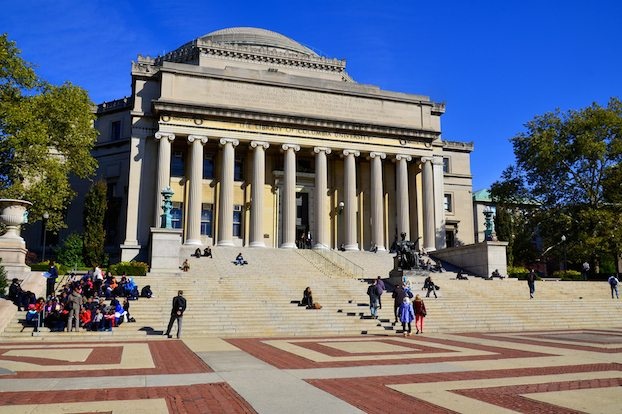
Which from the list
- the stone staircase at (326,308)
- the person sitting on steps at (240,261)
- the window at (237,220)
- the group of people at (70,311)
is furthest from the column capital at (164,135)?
the group of people at (70,311)

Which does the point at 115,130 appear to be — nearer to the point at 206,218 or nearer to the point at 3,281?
the point at 206,218

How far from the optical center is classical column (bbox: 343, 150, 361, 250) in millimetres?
46459

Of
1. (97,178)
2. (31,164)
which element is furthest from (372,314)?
(97,178)

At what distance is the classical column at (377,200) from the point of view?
47.2 metres

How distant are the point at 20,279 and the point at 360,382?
20.4 meters

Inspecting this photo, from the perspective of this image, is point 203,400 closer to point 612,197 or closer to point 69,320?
point 69,320

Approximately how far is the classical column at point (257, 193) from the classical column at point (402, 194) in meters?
12.7

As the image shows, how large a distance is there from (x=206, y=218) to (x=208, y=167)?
4.78 meters

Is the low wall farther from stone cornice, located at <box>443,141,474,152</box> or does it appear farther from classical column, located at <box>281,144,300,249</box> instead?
stone cornice, located at <box>443,141,474,152</box>

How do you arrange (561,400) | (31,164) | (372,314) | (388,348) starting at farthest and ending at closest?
(31,164) < (372,314) < (388,348) < (561,400)

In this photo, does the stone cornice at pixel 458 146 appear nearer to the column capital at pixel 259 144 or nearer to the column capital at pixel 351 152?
the column capital at pixel 351 152

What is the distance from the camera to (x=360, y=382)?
370 inches

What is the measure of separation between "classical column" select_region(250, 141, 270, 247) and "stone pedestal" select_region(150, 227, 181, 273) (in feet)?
36.2

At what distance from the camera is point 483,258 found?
37.4 meters
